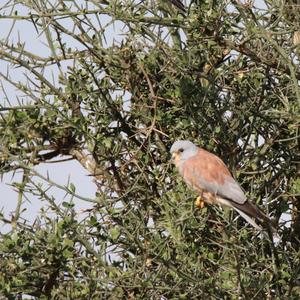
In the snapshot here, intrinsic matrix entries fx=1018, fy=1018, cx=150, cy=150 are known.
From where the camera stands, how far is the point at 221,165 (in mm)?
5660

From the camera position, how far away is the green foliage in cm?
523

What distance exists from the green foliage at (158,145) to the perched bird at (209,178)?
0.24 ft

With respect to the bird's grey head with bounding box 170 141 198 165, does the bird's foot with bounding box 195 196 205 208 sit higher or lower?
lower

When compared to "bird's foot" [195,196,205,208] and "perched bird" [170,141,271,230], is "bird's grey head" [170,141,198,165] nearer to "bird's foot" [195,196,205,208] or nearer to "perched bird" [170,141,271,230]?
"perched bird" [170,141,271,230]

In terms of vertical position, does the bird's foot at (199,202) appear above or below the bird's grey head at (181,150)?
below

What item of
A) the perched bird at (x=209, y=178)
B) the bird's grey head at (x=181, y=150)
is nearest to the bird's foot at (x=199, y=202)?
the perched bird at (x=209, y=178)

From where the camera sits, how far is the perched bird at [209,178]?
5500 millimetres

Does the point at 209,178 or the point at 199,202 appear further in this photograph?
the point at 209,178

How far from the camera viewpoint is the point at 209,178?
5832 millimetres

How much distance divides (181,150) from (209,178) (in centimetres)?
35

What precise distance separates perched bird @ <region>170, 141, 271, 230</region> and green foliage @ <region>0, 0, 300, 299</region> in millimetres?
72

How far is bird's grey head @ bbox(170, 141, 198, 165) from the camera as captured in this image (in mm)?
5531

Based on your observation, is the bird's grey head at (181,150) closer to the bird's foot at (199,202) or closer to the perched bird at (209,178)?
the perched bird at (209,178)

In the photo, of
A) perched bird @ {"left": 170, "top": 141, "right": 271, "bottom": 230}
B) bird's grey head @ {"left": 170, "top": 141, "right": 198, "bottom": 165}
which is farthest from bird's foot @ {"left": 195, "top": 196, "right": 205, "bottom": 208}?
bird's grey head @ {"left": 170, "top": 141, "right": 198, "bottom": 165}
